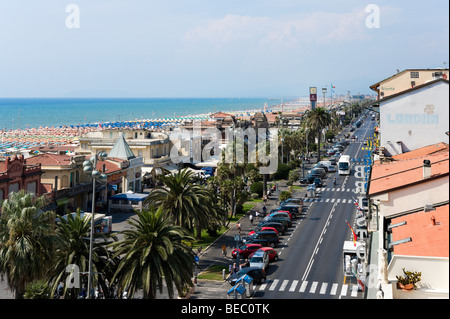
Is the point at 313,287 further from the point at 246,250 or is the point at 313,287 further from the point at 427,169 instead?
the point at 427,169

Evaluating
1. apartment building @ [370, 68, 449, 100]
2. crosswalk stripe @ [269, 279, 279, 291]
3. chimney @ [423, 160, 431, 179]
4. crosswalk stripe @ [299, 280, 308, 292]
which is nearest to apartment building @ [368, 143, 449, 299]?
chimney @ [423, 160, 431, 179]

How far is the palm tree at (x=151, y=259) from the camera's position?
2397cm

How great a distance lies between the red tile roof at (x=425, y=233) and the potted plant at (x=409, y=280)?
0.78m

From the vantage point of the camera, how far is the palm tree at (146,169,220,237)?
39.5 m

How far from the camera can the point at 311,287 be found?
107 ft

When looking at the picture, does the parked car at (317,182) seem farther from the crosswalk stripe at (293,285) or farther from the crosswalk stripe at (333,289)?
the crosswalk stripe at (333,289)

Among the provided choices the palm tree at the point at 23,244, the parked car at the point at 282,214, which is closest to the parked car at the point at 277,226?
the parked car at the point at 282,214

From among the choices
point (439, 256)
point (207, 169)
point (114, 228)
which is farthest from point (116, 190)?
point (439, 256)

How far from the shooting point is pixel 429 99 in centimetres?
3272

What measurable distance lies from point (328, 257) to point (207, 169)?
4844 cm

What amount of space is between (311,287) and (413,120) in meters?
14.6

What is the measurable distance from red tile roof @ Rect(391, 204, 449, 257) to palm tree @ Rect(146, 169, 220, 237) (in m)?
21.6

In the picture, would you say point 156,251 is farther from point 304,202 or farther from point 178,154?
point 178,154

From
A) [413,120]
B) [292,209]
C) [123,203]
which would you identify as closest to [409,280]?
[413,120]
